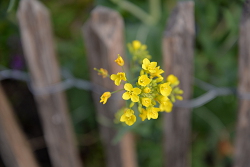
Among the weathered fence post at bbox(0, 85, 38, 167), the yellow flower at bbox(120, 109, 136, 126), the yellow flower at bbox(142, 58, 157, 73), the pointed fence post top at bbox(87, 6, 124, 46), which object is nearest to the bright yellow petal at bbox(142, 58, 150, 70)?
the yellow flower at bbox(142, 58, 157, 73)

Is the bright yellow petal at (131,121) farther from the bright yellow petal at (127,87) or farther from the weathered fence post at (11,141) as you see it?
the weathered fence post at (11,141)

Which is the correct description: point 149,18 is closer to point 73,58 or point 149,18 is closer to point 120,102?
point 120,102

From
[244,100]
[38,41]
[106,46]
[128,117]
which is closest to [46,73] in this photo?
[38,41]

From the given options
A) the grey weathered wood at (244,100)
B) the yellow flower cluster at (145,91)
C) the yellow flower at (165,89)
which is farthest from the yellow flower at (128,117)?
the grey weathered wood at (244,100)

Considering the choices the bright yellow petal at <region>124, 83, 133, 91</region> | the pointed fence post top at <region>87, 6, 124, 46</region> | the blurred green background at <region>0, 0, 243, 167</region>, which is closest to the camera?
the bright yellow petal at <region>124, 83, 133, 91</region>

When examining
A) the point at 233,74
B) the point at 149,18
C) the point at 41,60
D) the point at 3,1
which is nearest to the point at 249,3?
the point at 149,18

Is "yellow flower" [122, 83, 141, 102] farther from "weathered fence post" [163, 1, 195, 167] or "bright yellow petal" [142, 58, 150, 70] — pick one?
"weathered fence post" [163, 1, 195, 167]
